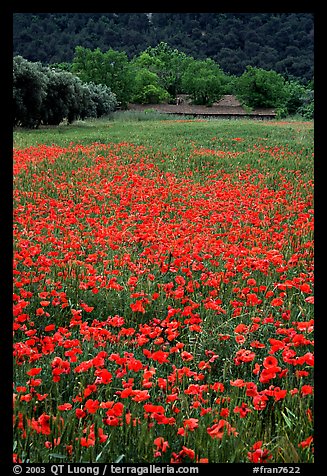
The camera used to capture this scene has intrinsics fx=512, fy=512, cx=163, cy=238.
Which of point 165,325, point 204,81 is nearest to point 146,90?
point 204,81

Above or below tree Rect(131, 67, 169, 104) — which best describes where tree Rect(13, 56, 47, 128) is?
below

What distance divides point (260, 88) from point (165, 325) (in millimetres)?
61152

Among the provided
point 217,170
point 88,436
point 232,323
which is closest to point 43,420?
point 88,436

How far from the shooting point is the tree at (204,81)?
63188 millimetres

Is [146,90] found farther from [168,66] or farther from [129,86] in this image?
A: [168,66]

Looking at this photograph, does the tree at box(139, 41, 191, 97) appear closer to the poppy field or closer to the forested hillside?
the forested hillside

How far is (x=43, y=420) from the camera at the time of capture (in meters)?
2.21

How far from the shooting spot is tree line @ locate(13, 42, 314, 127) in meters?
26.0

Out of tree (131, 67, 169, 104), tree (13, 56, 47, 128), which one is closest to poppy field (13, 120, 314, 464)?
tree (13, 56, 47, 128)

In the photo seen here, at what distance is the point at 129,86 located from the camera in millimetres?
56312

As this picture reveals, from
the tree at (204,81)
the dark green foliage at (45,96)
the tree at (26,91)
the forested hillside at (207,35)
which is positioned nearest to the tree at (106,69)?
the tree at (204,81)

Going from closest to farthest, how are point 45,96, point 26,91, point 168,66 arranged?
point 26,91
point 45,96
point 168,66

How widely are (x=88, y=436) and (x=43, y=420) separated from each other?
0.21 metres
